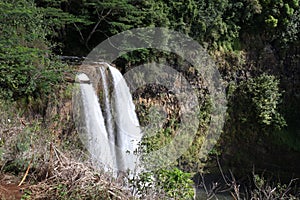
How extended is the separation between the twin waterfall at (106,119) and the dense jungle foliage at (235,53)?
58cm

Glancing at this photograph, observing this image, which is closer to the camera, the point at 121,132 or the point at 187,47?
the point at 121,132

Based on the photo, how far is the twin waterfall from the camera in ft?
24.2

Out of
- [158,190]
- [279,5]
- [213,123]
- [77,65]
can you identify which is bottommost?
[213,123]

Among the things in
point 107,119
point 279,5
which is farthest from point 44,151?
point 279,5

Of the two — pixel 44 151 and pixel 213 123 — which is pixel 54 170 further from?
pixel 213 123

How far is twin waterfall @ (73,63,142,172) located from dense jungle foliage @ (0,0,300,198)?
583mm

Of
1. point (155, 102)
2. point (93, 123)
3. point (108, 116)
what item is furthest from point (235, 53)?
point (93, 123)

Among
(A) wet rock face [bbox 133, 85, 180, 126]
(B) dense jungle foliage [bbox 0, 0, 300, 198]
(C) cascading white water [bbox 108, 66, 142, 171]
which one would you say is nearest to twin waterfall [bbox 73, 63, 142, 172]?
(C) cascading white water [bbox 108, 66, 142, 171]

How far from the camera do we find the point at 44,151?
4031 millimetres

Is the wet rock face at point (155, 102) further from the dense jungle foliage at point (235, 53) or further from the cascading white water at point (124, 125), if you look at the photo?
the cascading white water at point (124, 125)

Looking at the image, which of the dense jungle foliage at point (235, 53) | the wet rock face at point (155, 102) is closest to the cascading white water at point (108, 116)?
the dense jungle foliage at point (235, 53)

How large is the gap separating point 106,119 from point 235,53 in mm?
5495

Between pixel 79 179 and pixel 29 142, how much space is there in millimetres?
954

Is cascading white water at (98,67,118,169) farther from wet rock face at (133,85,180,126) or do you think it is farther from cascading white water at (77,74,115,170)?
wet rock face at (133,85,180,126)
